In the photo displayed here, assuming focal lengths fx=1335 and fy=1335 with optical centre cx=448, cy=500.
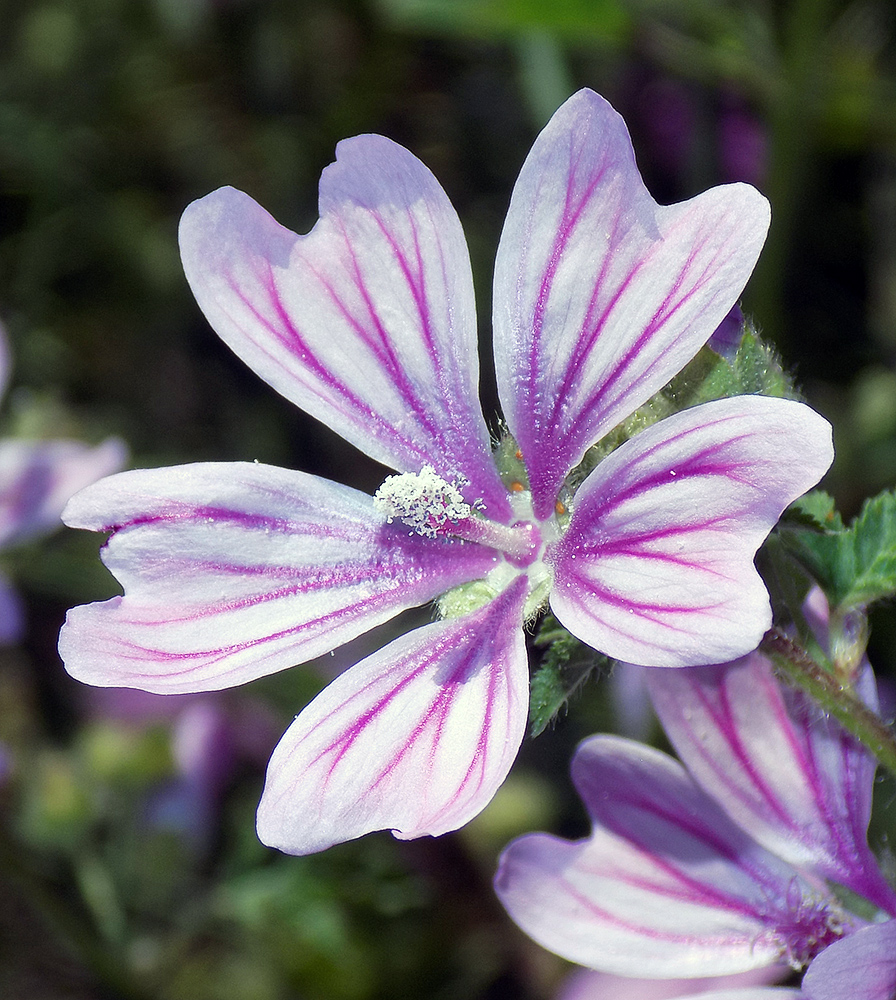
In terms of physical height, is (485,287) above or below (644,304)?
below

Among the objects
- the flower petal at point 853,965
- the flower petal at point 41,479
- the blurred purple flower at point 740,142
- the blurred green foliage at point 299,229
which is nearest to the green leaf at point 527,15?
the blurred green foliage at point 299,229

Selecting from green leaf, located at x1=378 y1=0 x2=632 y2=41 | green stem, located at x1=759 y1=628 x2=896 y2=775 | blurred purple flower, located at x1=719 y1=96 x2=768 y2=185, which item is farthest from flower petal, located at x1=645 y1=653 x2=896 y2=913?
blurred purple flower, located at x1=719 y1=96 x2=768 y2=185

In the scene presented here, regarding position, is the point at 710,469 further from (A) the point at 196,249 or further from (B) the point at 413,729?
(A) the point at 196,249

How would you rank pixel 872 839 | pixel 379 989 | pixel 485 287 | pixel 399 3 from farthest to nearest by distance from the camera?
pixel 485 287
pixel 399 3
pixel 379 989
pixel 872 839

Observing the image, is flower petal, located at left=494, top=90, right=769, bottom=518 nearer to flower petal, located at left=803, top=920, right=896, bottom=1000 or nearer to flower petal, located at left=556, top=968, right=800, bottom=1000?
flower petal, located at left=803, top=920, right=896, bottom=1000

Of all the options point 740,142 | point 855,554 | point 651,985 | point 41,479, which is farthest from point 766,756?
point 740,142

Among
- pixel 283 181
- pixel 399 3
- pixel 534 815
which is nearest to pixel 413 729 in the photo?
pixel 534 815

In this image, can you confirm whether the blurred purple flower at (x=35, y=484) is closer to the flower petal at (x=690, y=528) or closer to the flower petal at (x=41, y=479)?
the flower petal at (x=41, y=479)
